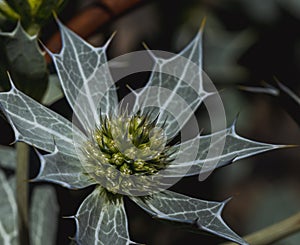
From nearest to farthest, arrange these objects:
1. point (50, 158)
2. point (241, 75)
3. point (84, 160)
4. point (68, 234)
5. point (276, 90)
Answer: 1. point (50, 158)
2. point (84, 160)
3. point (276, 90)
4. point (68, 234)
5. point (241, 75)

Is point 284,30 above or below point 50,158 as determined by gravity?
above

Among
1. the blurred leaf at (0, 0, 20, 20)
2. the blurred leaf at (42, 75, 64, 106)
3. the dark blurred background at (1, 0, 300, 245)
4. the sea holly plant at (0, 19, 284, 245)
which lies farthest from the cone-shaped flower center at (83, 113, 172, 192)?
the dark blurred background at (1, 0, 300, 245)

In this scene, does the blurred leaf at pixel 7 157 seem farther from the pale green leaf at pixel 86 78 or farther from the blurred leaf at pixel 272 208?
the blurred leaf at pixel 272 208

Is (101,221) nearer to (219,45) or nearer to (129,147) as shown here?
(129,147)

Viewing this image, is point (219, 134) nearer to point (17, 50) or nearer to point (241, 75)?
point (17, 50)

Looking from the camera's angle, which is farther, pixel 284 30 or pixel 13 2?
pixel 284 30

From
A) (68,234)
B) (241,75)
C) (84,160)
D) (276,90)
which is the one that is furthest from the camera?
(241,75)

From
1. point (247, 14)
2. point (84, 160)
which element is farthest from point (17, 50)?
point (247, 14)
